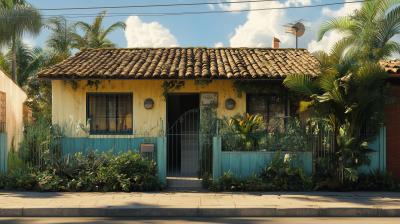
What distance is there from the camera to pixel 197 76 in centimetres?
902

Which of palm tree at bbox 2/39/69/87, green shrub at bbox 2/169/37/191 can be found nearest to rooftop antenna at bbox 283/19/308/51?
green shrub at bbox 2/169/37/191

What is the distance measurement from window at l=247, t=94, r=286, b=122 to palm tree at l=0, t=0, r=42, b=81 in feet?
49.5

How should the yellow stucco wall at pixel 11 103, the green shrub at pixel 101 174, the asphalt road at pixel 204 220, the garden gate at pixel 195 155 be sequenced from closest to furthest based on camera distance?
1. the asphalt road at pixel 204 220
2. the green shrub at pixel 101 174
3. the garden gate at pixel 195 155
4. the yellow stucco wall at pixel 11 103

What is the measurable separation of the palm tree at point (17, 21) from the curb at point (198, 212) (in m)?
15.5

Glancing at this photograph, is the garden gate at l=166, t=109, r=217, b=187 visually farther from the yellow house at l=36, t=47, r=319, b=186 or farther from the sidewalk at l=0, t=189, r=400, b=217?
the sidewalk at l=0, t=189, r=400, b=217

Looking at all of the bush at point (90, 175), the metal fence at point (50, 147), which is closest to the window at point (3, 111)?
the metal fence at point (50, 147)

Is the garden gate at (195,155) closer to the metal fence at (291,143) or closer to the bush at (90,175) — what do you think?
the metal fence at (291,143)

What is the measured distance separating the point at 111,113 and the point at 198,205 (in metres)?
5.23

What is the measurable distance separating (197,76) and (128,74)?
221cm

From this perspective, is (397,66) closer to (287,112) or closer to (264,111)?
(287,112)

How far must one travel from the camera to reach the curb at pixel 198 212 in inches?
233

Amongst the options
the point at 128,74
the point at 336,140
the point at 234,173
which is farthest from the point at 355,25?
the point at 128,74

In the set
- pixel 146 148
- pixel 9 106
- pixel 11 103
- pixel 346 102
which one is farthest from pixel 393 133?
pixel 11 103

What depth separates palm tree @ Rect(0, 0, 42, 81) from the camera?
683 inches
